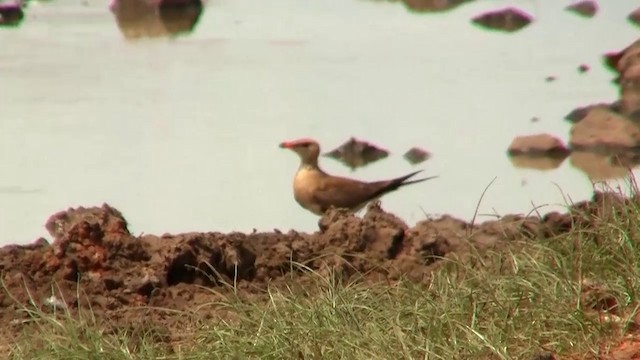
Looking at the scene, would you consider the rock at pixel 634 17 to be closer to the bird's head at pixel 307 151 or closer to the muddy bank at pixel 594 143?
the muddy bank at pixel 594 143

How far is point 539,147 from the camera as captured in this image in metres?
9.36

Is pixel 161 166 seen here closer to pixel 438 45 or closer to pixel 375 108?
pixel 375 108

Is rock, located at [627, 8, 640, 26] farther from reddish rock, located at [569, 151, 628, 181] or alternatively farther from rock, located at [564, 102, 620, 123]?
reddish rock, located at [569, 151, 628, 181]

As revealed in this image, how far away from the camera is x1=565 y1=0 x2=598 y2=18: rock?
14734 mm

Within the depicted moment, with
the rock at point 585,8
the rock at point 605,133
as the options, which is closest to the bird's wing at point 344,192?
the rock at point 605,133

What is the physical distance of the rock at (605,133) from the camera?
9414 millimetres

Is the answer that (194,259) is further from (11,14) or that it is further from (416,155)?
(11,14)

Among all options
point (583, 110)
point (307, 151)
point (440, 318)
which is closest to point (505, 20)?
point (583, 110)

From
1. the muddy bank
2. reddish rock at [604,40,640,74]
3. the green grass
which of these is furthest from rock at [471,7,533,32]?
the green grass

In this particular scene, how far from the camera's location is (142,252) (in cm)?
610

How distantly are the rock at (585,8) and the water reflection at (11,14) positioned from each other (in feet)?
17.2

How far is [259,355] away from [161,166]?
14.2 feet

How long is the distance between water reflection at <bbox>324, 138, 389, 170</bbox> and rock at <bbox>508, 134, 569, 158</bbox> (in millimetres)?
810

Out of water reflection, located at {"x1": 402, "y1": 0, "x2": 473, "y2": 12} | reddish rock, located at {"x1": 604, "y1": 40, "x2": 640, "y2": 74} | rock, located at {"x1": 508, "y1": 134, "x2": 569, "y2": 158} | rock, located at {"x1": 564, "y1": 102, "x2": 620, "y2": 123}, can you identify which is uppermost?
rock, located at {"x1": 508, "y1": 134, "x2": 569, "y2": 158}
